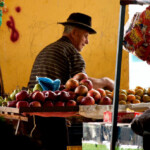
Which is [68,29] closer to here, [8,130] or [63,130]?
[63,130]

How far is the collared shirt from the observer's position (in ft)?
10.4

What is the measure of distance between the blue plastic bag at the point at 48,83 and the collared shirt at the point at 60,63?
1.53 ft

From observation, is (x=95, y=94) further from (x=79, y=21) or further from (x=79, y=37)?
(x=79, y=21)

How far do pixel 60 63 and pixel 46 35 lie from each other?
2128mm

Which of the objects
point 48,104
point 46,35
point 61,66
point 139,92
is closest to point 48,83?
point 48,104

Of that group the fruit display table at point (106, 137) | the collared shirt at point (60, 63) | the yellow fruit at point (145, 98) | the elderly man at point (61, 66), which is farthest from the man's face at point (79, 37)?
the fruit display table at point (106, 137)

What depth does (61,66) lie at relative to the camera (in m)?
3.16

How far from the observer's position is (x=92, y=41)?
529cm

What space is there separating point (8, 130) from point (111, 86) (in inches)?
115

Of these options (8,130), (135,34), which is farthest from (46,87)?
(8,130)

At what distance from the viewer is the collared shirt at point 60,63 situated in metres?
3.16

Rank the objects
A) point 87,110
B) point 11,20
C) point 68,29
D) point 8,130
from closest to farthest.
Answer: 1. point 8,130
2. point 87,110
3. point 68,29
4. point 11,20

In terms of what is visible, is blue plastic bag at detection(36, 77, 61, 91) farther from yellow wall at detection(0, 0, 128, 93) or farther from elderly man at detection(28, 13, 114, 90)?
yellow wall at detection(0, 0, 128, 93)

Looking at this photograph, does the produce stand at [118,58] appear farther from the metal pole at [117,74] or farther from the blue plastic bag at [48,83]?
the blue plastic bag at [48,83]
